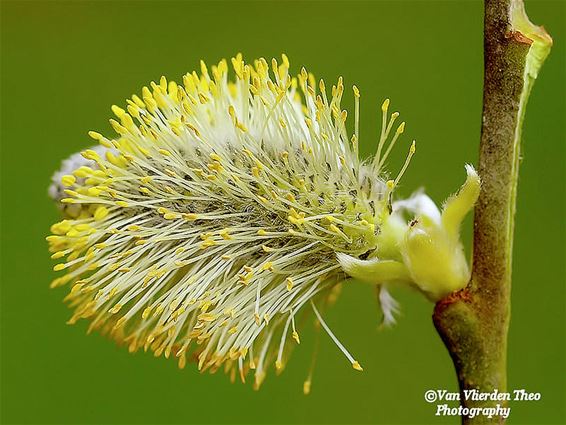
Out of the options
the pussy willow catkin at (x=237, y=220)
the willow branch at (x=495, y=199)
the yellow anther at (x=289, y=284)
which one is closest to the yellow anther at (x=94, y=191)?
the pussy willow catkin at (x=237, y=220)

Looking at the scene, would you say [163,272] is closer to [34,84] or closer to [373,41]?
[373,41]

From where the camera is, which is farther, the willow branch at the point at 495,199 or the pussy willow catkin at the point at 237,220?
the pussy willow catkin at the point at 237,220

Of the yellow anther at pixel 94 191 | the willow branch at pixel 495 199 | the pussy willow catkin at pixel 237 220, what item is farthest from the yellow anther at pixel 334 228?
the yellow anther at pixel 94 191

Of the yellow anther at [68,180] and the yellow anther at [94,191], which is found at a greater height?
the yellow anther at [68,180]

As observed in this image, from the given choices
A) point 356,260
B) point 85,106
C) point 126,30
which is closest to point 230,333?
point 356,260

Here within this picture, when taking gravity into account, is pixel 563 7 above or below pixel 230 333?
above

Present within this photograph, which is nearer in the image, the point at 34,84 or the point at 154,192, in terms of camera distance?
the point at 154,192

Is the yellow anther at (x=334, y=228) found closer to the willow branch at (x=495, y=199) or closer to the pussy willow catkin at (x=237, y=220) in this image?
the pussy willow catkin at (x=237, y=220)

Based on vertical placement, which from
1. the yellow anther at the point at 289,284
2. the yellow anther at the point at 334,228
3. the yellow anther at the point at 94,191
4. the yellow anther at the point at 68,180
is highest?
the yellow anther at the point at 68,180
